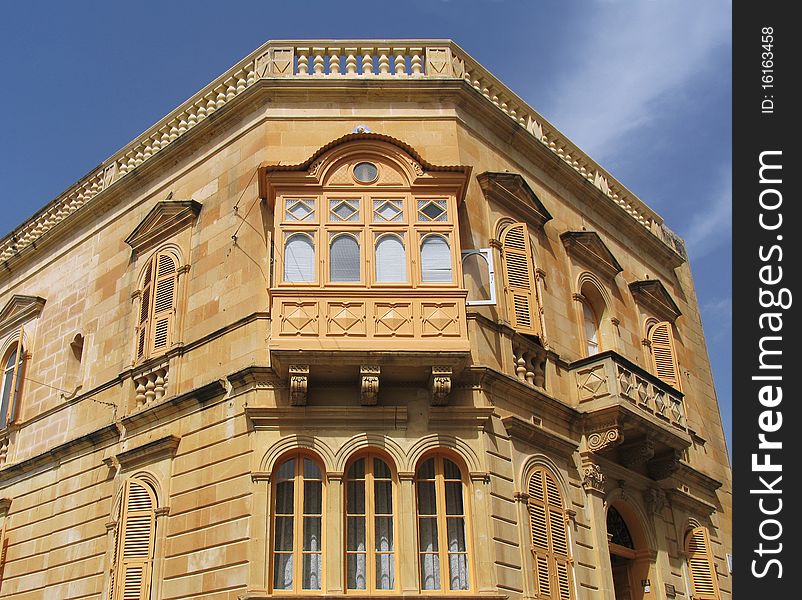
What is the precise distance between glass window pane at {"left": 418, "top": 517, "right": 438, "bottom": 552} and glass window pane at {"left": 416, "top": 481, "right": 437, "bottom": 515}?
0.13 meters

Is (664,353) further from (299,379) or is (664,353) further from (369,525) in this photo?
(299,379)

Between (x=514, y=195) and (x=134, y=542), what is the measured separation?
959 cm

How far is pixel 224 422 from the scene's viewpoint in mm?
15406

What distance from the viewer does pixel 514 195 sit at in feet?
60.5

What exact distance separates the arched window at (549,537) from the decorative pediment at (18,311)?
41.4ft

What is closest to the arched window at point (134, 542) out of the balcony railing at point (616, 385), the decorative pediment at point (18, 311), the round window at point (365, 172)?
the round window at point (365, 172)

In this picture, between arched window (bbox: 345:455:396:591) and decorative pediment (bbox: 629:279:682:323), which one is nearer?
arched window (bbox: 345:455:396:591)

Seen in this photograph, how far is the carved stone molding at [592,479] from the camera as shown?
1673 centimetres

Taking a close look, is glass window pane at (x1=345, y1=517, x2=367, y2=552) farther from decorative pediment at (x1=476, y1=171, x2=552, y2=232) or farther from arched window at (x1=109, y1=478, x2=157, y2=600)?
decorative pediment at (x1=476, y1=171, x2=552, y2=232)

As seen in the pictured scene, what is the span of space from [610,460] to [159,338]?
8911 millimetres

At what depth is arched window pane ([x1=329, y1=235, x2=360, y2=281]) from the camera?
15633 mm

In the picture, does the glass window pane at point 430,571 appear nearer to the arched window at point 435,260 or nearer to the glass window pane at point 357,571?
the glass window pane at point 357,571

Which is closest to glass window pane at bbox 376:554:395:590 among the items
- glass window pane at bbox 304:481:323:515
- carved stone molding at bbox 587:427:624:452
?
glass window pane at bbox 304:481:323:515
